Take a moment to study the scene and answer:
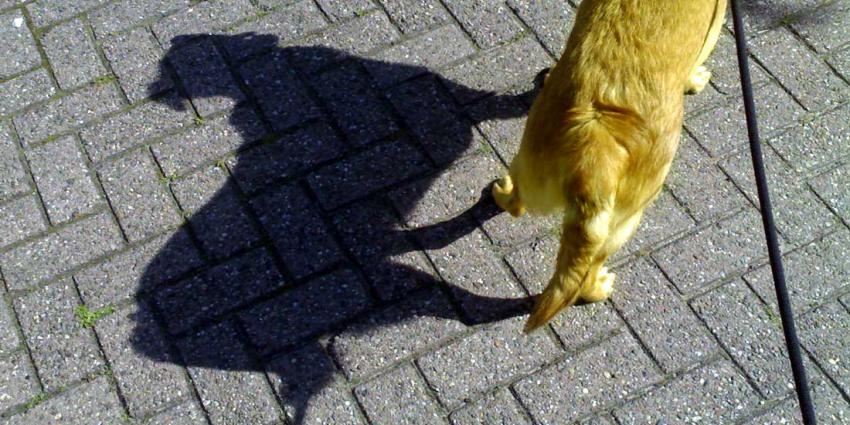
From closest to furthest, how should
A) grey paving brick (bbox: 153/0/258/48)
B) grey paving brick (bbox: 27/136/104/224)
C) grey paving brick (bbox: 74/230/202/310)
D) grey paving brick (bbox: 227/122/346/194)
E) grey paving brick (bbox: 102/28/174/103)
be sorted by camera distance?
grey paving brick (bbox: 74/230/202/310)
grey paving brick (bbox: 27/136/104/224)
grey paving brick (bbox: 227/122/346/194)
grey paving brick (bbox: 102/28/174/103)
grey paving brick (bbox: 153/0/258/48)

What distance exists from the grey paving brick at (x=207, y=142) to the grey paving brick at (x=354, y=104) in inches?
14.0

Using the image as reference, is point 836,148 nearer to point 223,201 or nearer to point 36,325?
point 223,201

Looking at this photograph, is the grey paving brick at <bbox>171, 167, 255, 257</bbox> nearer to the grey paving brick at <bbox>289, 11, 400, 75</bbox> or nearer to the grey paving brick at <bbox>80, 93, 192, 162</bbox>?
the grey paving brick at <bbox>80, 93, 192, 162</bbox>

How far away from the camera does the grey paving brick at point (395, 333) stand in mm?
3488

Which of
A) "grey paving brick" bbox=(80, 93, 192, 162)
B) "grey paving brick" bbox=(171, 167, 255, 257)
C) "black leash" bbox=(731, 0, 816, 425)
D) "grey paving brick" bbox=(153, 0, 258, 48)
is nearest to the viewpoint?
"black leash" bbox=(731, 0, 816, 425)

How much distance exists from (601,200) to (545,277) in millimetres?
910

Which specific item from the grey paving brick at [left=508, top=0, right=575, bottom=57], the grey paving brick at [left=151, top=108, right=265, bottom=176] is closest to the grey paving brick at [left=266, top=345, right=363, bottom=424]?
the grey paving brick at [left=151, top=108, right=265, bottom=176]

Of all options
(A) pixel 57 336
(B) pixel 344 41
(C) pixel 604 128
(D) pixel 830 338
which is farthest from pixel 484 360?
(B) pixel 344 41

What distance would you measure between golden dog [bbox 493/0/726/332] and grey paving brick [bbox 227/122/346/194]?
45.3 inches

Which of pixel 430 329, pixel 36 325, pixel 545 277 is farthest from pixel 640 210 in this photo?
pixel 36 325

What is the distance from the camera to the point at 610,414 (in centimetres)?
334

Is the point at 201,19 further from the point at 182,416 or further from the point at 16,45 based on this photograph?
the point at 182,416

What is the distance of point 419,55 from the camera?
4457 millimetres

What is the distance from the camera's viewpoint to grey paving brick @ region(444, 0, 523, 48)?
4.54 m
